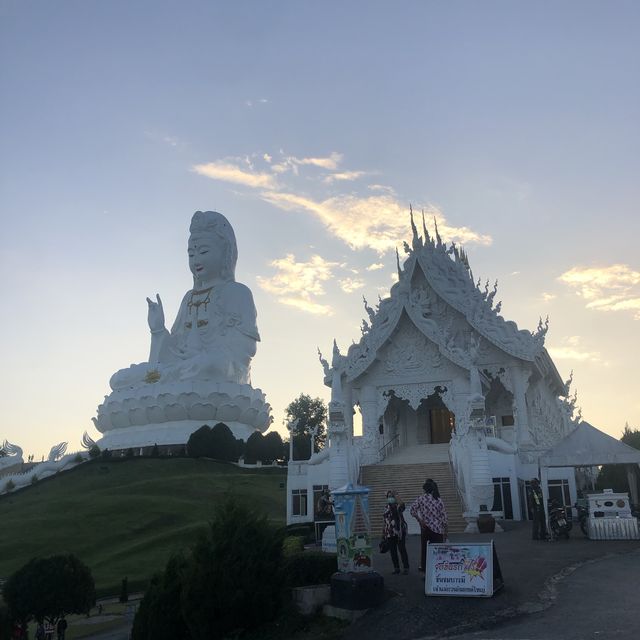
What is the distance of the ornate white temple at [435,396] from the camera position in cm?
2236

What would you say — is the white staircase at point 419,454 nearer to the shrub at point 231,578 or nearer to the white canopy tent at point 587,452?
the white canopy tent at point 587,452

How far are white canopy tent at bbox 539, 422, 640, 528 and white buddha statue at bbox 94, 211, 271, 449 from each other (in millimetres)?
30176

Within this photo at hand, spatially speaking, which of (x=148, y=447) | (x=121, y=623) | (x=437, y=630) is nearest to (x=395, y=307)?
(x=121, y=623)

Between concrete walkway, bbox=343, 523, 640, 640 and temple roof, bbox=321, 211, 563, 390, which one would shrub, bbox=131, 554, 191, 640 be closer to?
concrete walkway, bbox=343, 523, 640, 640

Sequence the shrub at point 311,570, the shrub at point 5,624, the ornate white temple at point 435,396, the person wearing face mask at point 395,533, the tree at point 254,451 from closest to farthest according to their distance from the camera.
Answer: the shrub at point 311,570 → the person wearing face mask at point 395,533 → the shrub at point 5,624 → the ornate white temple at point 435,396 → the tree at point 254,451

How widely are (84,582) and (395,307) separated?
53.2 feet

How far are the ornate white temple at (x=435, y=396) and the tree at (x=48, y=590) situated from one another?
9273 millimetres

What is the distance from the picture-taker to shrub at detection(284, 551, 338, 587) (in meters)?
11.0

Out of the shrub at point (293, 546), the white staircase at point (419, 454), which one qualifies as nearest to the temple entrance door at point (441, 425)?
the white staircase at point (419, 454)

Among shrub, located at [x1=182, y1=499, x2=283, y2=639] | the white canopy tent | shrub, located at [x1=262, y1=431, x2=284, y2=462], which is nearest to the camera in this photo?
shrub, located at [x1=182, y1=499, x2=283, y2=639]

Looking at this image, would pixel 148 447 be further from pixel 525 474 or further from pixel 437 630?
pixel 437 630

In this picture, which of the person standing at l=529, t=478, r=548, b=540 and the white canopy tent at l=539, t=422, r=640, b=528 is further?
the white canopy tent at l=539, t=422, r=640, b=528

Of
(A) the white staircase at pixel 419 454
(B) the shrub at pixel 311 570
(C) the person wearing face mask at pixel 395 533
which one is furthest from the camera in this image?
(A) the white staircase at pixel 419 454

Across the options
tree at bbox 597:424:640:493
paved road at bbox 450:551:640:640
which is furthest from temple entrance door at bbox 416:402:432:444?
paved road at bbox 450:551:640:640
